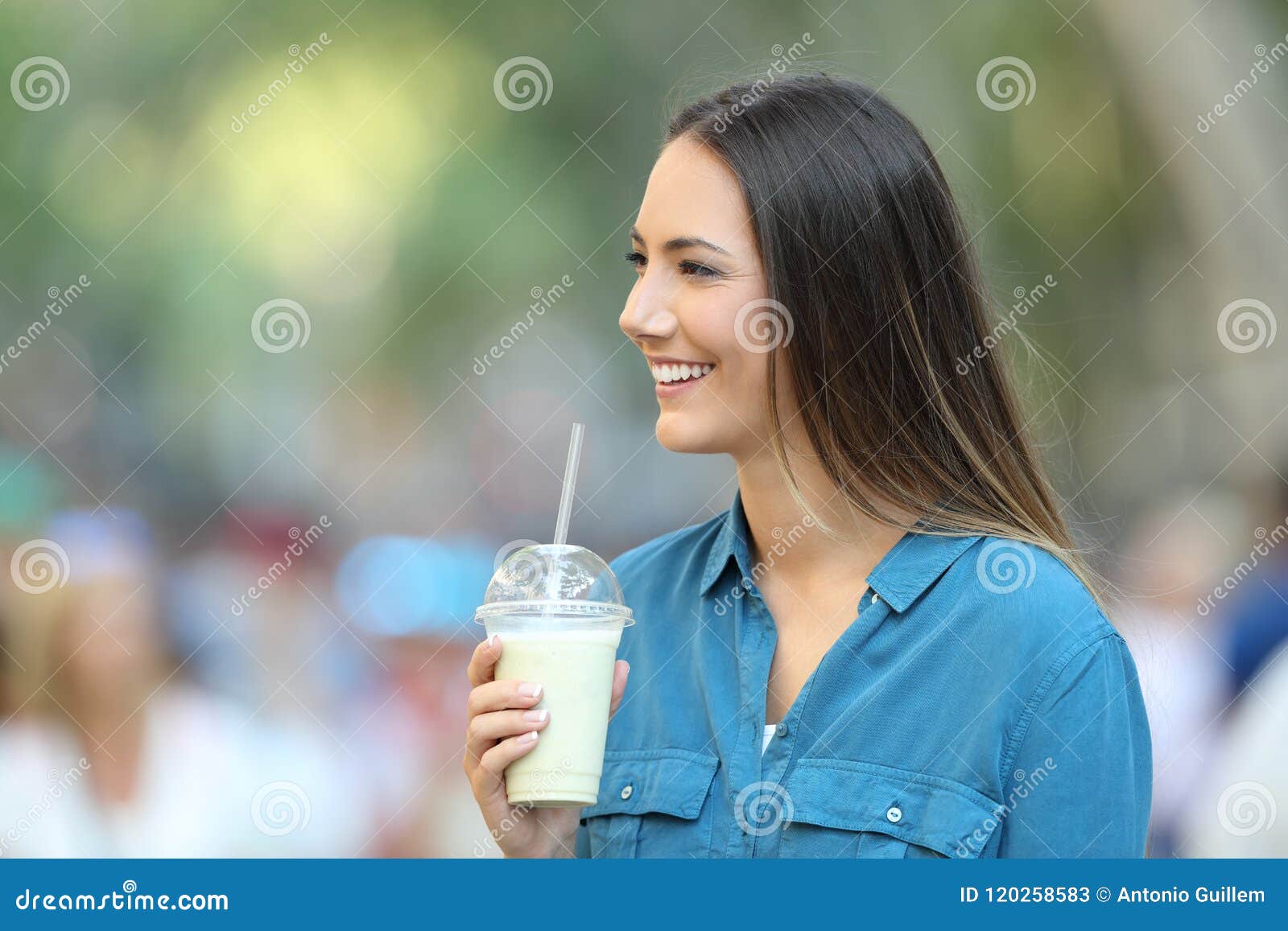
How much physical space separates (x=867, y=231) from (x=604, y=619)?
0.82 meters

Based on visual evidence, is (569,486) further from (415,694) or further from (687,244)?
(415,694)

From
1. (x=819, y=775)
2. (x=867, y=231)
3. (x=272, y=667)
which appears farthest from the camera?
(x=272, y=667)

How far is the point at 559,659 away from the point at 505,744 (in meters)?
0.15

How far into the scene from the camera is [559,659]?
206 cm

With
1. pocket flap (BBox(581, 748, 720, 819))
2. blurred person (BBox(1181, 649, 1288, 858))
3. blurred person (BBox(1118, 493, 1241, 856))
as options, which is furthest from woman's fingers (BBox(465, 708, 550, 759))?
blurred person (BBox(1118, 493, 1241, 856))

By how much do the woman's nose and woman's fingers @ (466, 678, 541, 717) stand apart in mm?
628

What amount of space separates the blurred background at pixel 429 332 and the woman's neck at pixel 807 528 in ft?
8.51

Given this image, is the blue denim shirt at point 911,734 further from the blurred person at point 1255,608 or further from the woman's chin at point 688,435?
the blurred person at point 1255,608

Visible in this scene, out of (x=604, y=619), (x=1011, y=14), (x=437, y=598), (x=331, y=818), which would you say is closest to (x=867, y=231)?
(x=604, y=619)

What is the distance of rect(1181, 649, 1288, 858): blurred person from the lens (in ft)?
11.6

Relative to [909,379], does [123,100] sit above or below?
above

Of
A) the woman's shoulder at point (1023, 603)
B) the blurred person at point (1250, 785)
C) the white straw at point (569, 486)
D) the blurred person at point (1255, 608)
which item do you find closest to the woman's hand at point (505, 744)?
the white straw at point (569, 486)

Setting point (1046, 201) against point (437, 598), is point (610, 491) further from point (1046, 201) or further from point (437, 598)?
point (1046, 201)

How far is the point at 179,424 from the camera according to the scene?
6551 mm
